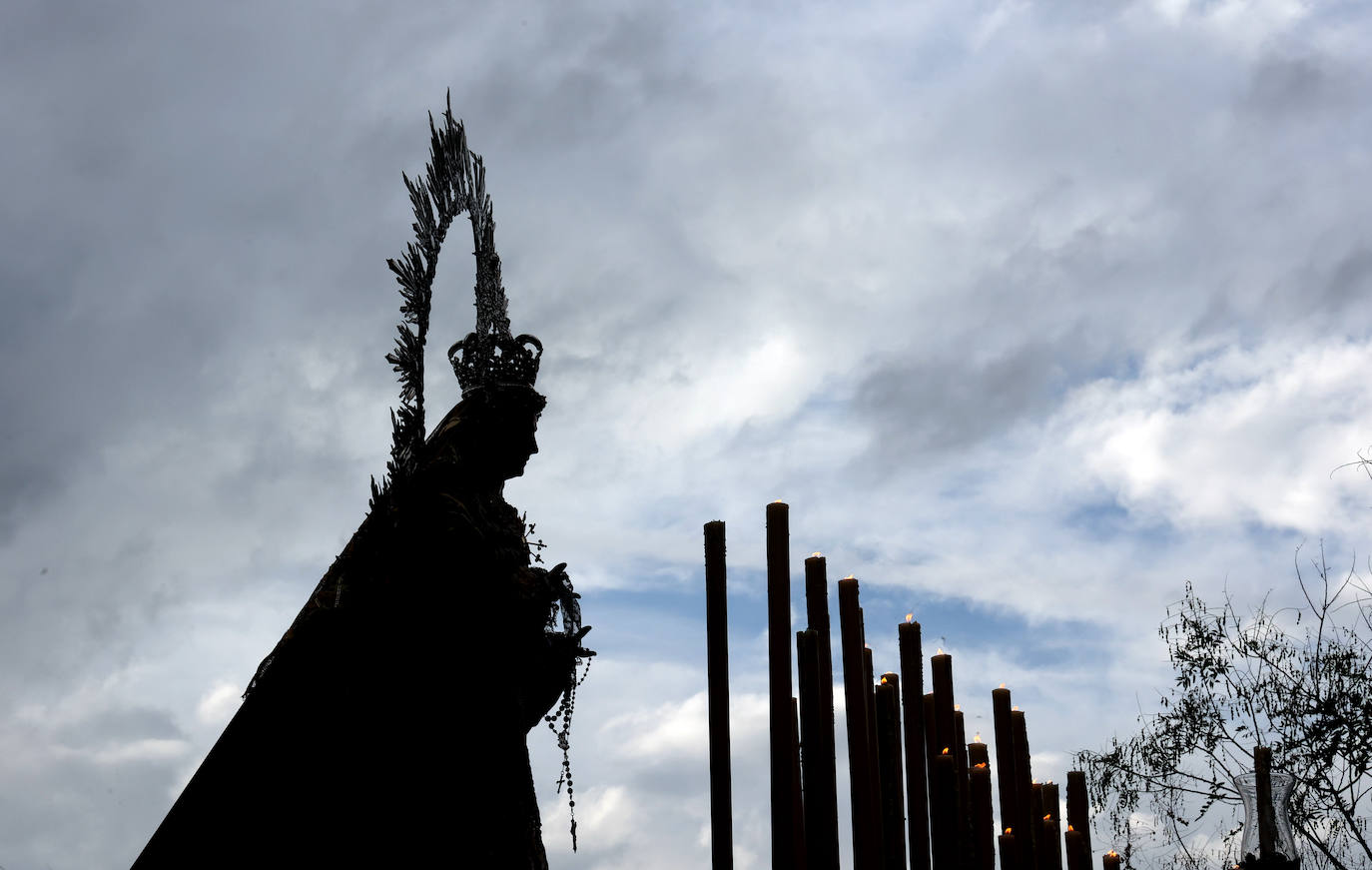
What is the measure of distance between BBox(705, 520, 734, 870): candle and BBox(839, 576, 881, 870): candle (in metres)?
0.55

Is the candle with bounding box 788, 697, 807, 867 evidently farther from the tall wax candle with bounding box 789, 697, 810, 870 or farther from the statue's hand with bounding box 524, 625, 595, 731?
the statue's hand with bounding box 524, 625, 595, 731

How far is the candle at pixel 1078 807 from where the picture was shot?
606cm

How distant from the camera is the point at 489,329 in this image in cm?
650

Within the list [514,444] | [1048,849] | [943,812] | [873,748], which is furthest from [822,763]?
[514,444]

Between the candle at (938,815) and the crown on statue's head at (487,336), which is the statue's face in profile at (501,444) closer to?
the crown on statue's head at (487,336)

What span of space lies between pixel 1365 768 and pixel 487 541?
802 cm

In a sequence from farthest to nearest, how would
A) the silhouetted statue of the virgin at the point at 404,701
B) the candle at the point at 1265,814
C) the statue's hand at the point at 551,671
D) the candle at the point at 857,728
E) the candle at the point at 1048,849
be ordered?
the candle at the point at 1048,849 → the statue's hand at the point at 551,671 → the candle at the point at 857,728 → the silhouetted statue of the virgin at the point at 404,701 → the candle at the point at 1265,814

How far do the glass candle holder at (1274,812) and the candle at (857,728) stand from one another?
4.76 ft

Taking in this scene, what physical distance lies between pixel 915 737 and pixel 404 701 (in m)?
2.37

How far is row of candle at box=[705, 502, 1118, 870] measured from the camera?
16.5ft

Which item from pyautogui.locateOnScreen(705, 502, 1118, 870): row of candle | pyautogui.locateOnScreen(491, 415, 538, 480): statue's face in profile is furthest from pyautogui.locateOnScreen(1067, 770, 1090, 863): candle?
pyautogui.locateOnScreen(491, 415, 538, 480): statue's face in profile

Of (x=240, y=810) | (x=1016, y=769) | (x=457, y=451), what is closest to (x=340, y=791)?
(x=240, y=810)

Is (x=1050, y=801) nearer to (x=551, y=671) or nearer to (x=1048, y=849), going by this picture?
(x=1048, y=849)

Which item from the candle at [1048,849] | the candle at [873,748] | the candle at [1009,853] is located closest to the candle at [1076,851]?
the candle at [1048,849]
